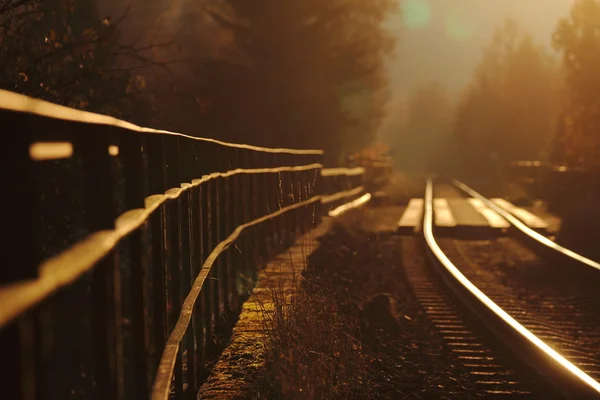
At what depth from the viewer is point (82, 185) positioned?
6844mm

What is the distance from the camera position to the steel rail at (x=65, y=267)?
5.03ft

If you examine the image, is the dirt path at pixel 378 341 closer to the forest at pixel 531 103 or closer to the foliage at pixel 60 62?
the foliage at pixel 60 62

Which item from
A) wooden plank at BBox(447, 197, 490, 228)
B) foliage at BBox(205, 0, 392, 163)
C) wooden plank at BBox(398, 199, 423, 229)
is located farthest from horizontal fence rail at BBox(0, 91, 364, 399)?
foliage at BBox(205, 0, 392, 163)

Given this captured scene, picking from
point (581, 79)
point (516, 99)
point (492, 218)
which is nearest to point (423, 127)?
point (516, 99)

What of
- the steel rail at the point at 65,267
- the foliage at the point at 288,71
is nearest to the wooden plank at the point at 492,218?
the foliage at the point at 288,71

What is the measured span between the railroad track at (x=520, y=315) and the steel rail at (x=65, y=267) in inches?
126

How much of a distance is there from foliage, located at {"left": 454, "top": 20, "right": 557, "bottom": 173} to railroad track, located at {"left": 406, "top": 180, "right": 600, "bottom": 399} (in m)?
46.9

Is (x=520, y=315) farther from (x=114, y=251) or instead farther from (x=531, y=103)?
(x=531, y=103)

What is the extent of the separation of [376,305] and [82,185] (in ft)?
9.58

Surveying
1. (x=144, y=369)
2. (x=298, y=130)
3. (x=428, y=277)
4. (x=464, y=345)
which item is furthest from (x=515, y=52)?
(x=144, y=369)

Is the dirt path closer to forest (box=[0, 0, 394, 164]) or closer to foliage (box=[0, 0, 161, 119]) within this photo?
foliage (box=[0, 0, 161, 119])

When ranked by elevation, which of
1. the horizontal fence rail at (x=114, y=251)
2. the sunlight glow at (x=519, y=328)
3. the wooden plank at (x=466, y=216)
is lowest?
the wooden plank at (x=466, y=216)

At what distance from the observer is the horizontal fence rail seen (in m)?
1.71

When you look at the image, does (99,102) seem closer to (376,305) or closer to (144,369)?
(376,305)
